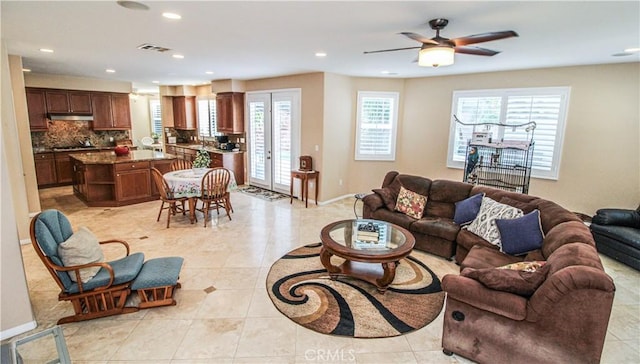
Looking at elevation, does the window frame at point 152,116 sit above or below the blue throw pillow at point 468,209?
above

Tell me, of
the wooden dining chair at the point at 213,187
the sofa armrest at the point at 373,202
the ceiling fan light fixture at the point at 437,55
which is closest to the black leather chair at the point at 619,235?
the sofa armrest at the point at 373,202

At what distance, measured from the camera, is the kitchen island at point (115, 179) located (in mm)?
6234

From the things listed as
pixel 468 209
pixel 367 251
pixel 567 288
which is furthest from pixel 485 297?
pixel 468 209

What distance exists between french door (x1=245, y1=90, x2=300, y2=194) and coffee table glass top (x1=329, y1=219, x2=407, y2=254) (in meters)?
3.41

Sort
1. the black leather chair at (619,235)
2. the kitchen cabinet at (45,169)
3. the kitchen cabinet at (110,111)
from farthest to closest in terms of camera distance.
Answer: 1. the kitchen cabinet at (110,111)
2. the kitchen cabinet at (45,169)
3. the black leather chair at (619,235)

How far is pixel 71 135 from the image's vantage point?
8453mm

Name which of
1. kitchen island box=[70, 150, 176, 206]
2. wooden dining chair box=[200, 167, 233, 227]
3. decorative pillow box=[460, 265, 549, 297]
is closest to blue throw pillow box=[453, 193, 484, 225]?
decorative pillow box=[460, 265, 549, 297]

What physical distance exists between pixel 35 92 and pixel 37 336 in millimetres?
8161

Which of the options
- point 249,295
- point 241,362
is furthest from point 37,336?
point 249,295

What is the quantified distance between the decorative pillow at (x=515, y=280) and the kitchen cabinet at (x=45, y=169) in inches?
372

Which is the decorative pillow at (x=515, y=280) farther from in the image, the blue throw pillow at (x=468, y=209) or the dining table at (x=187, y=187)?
the dining table at (x=187, y=187)

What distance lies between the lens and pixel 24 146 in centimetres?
531

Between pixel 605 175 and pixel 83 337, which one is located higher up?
pixel 605 175

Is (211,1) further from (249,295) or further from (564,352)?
(564,352)
